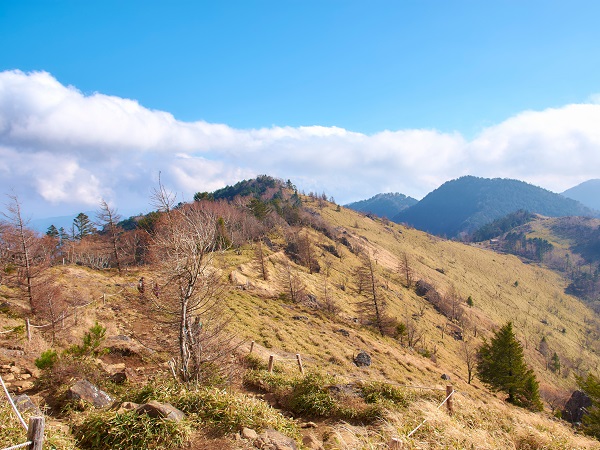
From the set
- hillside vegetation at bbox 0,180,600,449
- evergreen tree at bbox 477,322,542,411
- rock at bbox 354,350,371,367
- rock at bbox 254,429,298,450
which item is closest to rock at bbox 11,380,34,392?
hillside vegetation at bbox 0,180,600,449

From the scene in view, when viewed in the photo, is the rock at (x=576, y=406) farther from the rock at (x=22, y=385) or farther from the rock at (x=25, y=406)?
the rock at (x=25, y=406)

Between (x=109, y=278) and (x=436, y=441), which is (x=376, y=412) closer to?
(x=436, y=441)

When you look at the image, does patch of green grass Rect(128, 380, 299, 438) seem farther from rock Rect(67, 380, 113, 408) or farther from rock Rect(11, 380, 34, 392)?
rock Rect(11, 380, 34, 392)

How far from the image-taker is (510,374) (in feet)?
125

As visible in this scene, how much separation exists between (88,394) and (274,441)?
257 inches

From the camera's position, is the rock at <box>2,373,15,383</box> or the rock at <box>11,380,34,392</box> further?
the rock at <box>2,373,15,383</box>

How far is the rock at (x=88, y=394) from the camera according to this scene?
10078 millimetres

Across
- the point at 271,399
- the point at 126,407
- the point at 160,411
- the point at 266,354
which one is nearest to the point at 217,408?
the point at 160,411

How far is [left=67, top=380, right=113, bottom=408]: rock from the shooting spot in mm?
10078

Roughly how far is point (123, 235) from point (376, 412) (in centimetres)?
6992

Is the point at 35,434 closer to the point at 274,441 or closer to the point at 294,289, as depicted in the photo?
the point at 274,441

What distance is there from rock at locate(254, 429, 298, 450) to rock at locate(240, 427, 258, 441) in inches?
4.3

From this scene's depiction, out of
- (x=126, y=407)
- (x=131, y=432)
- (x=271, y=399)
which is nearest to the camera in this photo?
(x=131, y=432)

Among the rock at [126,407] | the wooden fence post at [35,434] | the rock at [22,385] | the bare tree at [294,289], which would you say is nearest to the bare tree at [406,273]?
the bare tree at [294,289]
